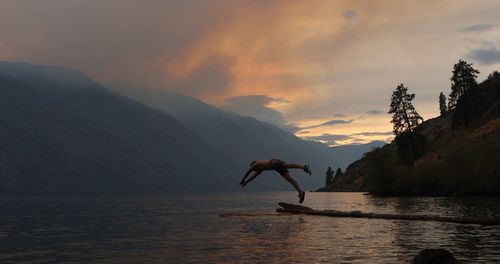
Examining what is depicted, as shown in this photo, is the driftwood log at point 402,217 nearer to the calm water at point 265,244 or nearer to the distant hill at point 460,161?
the calm water at point 265,244

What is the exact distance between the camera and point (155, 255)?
77.7 ft

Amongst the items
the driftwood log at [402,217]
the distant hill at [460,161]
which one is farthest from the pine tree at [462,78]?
the driftwood log at [402,217]

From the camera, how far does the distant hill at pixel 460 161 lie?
103 meters

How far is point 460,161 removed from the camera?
359 ft

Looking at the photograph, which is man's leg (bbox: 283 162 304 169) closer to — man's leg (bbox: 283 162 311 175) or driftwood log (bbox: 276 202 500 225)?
man's leg (bbox: 283 162 311 175)

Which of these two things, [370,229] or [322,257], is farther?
[370,229]

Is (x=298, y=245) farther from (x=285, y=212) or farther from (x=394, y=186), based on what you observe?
(x=394, y=186)

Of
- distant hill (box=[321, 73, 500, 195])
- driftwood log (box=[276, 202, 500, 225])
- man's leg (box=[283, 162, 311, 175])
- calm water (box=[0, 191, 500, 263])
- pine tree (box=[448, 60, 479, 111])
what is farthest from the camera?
pine tree (box=[448, 60, 479, 111])

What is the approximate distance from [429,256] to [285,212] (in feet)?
114

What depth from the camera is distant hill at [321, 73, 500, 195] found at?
337 feet

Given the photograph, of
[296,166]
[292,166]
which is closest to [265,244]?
[296,166]

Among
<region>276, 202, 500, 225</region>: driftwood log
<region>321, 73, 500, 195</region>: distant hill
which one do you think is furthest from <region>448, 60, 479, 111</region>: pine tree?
<region>276, 202, 500, 225</region>: driftwood log

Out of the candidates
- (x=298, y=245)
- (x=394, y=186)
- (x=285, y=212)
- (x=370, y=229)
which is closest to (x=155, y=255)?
(x=298, y=245)

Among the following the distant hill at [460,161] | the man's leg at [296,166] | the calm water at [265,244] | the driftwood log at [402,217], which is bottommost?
the calm water at [265,244]
